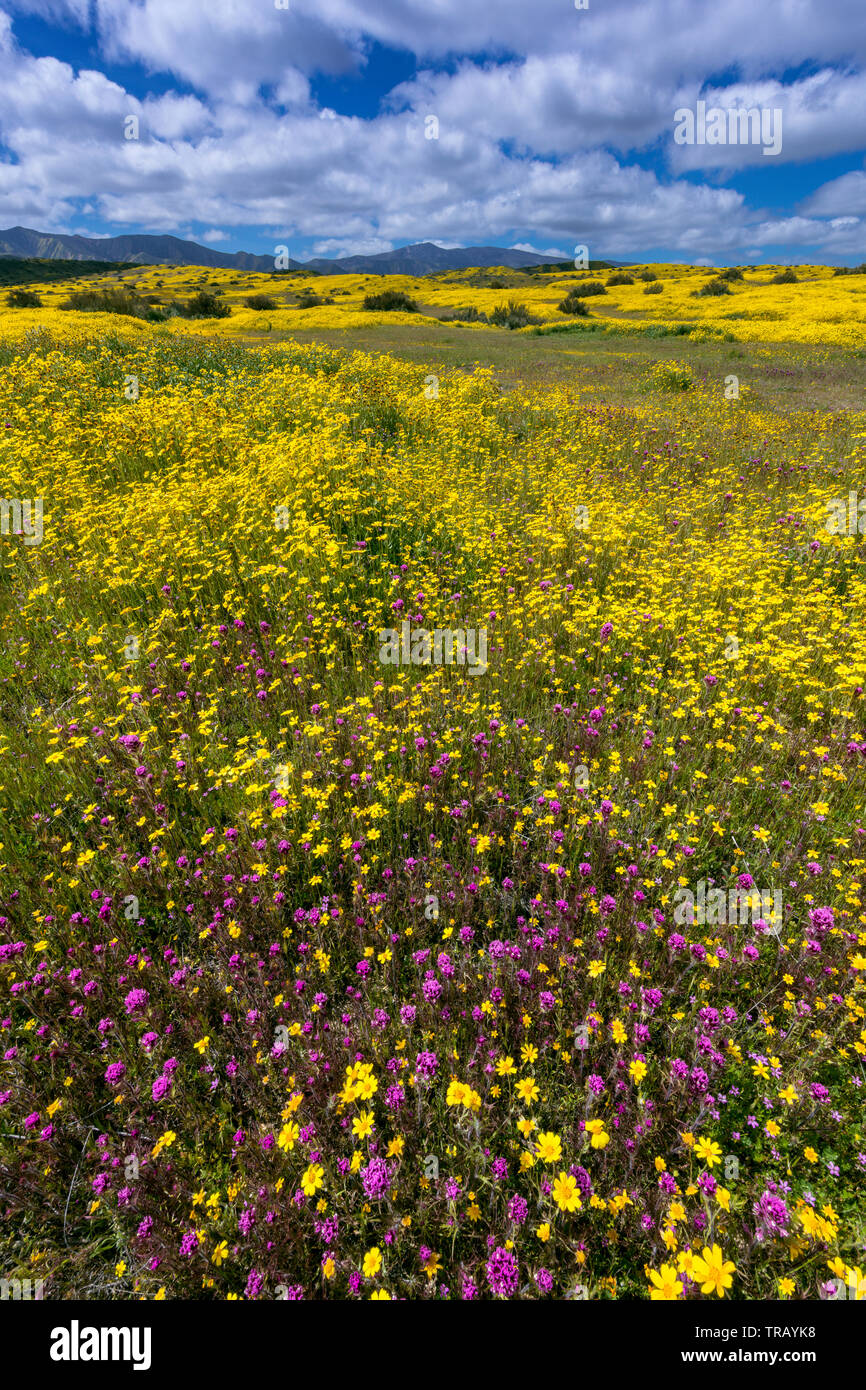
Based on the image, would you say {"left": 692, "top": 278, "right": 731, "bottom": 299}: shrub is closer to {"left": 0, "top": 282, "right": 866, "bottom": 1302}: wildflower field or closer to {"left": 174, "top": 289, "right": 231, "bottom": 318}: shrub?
{"left": 174, "top": 289, "right": 231, "bottom": 318}: shrub

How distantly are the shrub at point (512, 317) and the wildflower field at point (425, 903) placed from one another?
46926mm

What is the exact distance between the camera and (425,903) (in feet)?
10.9

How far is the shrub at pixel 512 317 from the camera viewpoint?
149 feet

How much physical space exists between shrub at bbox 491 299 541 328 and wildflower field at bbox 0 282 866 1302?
46926 mm

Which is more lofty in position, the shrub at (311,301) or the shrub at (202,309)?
the shrub at (311,301)

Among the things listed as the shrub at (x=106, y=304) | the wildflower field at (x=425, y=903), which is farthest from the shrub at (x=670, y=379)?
the shrub at (x=106, y=304)

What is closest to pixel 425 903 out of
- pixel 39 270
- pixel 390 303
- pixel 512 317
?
pixel 512 317

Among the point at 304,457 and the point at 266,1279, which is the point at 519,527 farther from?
the point at 266,1279

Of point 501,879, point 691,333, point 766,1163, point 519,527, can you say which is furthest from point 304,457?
point 691,333

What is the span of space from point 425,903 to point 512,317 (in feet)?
179

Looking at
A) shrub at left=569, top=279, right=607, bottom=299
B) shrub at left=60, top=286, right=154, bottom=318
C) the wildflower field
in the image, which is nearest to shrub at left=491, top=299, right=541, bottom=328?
shrub at left=569, top=279, right=607, bottom=299

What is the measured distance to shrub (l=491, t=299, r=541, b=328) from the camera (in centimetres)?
4553

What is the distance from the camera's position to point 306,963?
310cm

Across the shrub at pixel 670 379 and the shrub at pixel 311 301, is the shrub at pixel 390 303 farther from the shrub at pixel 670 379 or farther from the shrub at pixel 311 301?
the shrub at pixel 670 379
